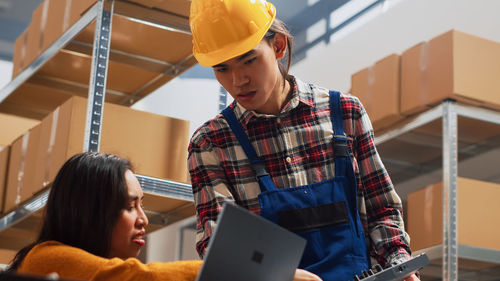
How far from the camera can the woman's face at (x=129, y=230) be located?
147cm

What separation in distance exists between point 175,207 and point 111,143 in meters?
0.58

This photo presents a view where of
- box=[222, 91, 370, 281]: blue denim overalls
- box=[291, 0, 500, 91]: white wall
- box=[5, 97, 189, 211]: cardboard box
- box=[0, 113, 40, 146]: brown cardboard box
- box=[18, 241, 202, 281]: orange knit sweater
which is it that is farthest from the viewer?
box=[291, 0, 500, 91]: white wall

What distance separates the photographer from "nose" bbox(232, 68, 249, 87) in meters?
1.51

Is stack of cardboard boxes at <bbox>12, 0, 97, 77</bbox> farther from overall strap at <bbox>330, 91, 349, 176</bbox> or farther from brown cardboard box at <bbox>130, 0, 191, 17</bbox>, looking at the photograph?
overall strap at <bbox>330, 91, 349, 176</bbox>

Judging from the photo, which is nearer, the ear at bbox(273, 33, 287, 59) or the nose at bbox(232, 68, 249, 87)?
the nose at bbox(232, 68, 249, 87)

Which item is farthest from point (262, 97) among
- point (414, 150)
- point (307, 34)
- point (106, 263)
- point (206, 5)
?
point (307, 34)

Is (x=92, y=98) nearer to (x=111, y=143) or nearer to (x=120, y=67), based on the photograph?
(x=111, y=143)

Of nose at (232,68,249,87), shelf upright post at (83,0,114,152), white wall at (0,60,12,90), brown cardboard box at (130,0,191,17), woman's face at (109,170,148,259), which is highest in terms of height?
white wall at (0,60,12,90)

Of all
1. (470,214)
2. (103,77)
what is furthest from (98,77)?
(470,214)

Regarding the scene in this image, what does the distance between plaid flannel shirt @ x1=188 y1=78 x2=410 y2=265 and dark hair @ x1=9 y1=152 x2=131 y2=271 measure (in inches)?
7.2

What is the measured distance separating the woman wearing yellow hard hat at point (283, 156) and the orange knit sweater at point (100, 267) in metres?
0.29

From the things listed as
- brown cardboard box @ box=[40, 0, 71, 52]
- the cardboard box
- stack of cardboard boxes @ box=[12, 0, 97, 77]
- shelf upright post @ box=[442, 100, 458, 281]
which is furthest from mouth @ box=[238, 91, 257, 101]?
shelf upright post @ box=[442, 100, 458, 281]

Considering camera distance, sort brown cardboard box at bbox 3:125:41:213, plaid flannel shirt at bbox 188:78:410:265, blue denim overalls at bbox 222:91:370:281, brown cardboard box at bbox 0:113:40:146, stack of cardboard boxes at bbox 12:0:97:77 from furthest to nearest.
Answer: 1. brown cardboard box at bbox 0:113:40:146
2. brown cardboard box at bbox 3:125:41:213
3. stack of cardboard boxes at bbox 12:0:97:77
4. plaid flannel shirt at bbox 188:78:410:265
5. blue denim overalls at bbox 222:91:370:281

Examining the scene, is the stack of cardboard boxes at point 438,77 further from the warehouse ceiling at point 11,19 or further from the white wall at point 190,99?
the warehouse ceiling at point 11,19
